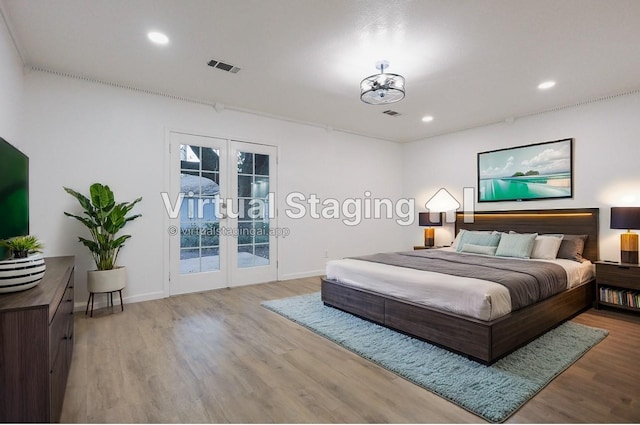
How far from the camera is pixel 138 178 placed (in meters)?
4.14

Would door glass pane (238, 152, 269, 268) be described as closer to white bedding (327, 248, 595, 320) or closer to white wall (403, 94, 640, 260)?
white bedding (327, 248, 595, 320)

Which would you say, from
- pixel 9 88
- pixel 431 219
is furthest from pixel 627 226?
pixel 9 88

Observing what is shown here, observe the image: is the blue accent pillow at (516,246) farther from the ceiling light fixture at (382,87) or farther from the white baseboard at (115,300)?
the white baseboard at (115,300)

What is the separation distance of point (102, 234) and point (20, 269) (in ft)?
7.02

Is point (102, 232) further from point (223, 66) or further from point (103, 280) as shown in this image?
point (223, 66)

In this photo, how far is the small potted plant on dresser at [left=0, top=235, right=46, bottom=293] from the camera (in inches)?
63.2

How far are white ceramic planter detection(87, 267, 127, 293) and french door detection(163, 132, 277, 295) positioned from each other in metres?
0.81

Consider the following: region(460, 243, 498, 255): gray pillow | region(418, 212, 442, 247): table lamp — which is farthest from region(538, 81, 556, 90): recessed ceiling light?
region(418, 212, 442, 247): table lamp

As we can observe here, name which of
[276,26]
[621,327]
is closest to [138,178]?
[276,26]

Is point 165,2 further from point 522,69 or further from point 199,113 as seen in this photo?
point 522,69

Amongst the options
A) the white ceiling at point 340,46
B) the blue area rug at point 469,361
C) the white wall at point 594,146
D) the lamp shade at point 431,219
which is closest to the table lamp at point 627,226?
the white wall at point 594,146

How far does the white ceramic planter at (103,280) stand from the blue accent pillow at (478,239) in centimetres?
467

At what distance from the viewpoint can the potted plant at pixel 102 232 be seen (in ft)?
11.5

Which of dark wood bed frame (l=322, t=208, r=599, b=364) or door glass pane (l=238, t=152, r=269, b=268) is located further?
door glass pane (l=238, t=152, r=269, b=268)
